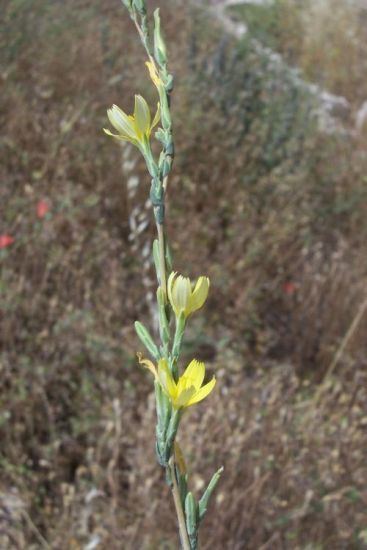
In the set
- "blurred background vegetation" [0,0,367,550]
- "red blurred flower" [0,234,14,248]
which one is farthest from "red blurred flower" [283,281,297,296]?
"red blurred flower" [0,234,14,248]

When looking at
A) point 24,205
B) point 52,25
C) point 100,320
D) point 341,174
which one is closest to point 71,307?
point 100,320

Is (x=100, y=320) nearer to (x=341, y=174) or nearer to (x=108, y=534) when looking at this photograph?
(x=108, y=534)

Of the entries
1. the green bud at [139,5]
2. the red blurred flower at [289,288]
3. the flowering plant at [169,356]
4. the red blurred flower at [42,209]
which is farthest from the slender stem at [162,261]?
the red blurred flower at [289,288]

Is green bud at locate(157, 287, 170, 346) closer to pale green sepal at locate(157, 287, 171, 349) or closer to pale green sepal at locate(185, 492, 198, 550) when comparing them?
pale green sepal at locate(157, 287, 171, 349)

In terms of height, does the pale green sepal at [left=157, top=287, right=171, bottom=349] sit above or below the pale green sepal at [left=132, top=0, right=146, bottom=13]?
below

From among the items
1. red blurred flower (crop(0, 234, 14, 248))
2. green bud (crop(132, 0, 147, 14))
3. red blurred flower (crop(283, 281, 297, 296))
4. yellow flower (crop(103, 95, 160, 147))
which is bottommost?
yellow flower (crop(103, 95, 160, 147))

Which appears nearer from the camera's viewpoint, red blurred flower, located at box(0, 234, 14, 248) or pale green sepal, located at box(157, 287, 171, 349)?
pale green sepal, located at box(157, 287, 171, 349)
